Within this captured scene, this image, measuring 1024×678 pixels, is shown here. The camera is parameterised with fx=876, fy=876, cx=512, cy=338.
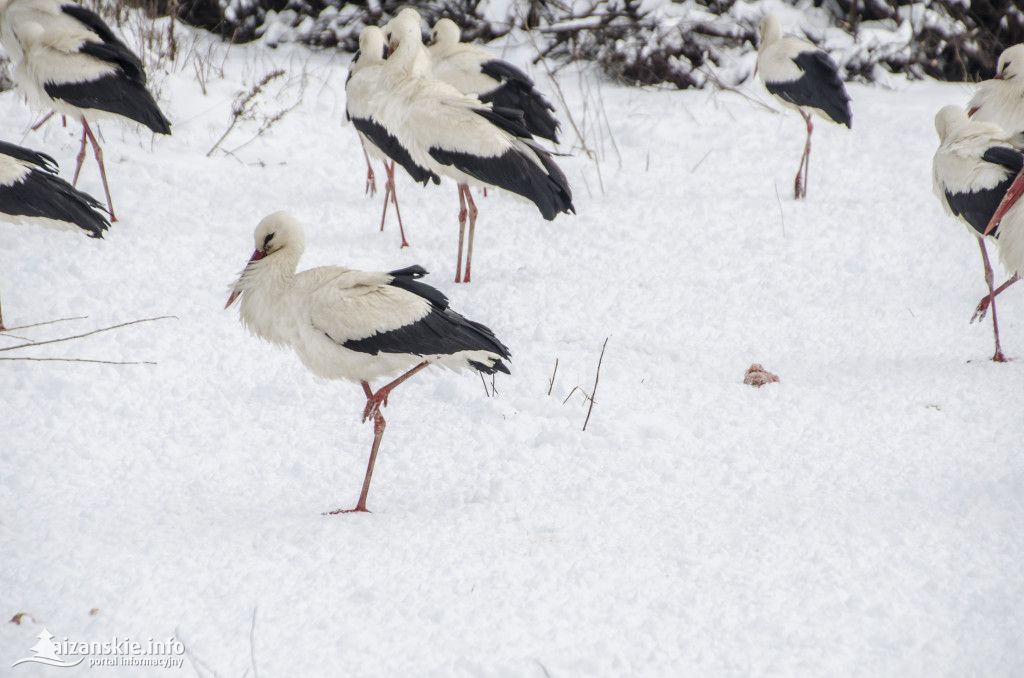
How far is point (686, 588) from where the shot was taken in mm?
2674

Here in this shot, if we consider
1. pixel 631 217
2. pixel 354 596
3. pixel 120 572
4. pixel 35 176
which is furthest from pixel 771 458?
pixel 35 176

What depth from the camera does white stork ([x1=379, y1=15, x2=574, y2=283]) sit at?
5023mm

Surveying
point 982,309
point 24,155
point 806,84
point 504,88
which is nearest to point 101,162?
point 24,155

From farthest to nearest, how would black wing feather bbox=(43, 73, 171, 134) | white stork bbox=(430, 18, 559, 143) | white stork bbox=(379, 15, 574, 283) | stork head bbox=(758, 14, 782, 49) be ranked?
stork head bbox=(758, 14, 782, 49), white stork bbox=(430, 18, 559, 143), black wing feather bbox=(43, 73, 171, 134), white stork bbox=(379, 15, 574, 283)

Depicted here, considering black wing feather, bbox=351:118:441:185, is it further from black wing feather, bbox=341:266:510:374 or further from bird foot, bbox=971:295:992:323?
bird foot, bbox=971:295:992:323

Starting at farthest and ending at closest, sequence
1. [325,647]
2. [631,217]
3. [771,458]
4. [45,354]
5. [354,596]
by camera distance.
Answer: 1. [631,217]
2. [45,354]
3. [771,458]
4. [354,596]
5. [325,647]

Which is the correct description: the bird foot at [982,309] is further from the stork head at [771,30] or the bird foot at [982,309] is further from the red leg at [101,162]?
the red leg at [101,162]

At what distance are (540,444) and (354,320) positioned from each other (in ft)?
3.33

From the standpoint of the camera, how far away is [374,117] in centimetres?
545

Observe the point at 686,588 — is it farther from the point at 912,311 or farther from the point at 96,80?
the point at 96,80

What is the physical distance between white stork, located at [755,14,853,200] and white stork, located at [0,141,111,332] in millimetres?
4685

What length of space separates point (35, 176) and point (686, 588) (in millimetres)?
3664

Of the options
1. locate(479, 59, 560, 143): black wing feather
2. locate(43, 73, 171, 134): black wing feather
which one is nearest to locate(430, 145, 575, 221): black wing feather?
locate(479, 59, 560, 143): black wing feather

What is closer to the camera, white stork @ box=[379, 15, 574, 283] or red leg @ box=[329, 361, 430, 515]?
red leg @ box=[329, 361, 430, 515]
